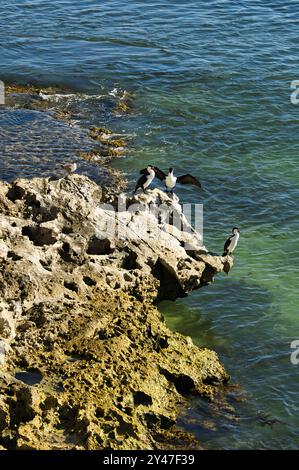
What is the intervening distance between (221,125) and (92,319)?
48.3ft

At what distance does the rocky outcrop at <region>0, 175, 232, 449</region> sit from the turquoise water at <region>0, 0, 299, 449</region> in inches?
36.4

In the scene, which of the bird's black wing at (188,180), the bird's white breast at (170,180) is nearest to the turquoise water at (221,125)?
the bird's black wing at (188,180)

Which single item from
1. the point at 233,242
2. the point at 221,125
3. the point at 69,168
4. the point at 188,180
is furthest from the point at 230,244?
the point at 221,125

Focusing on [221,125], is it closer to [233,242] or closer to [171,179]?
[171,179]

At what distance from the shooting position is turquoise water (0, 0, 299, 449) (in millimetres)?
15508

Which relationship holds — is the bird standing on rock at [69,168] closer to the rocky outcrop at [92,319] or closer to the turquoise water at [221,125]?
the turquoise water at [221,125]

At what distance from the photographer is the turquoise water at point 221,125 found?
15508 mm

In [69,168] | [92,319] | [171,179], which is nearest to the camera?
[92,319]

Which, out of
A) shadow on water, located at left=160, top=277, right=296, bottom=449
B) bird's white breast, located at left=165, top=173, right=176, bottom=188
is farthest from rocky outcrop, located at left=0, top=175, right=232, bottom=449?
bird's white breast, located at left=165, top=173, right=176, bottom=188

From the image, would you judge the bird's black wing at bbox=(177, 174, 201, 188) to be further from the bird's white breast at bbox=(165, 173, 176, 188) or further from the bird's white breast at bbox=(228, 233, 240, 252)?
the bird's white breast at bbox=(228, 233, 240, 252)

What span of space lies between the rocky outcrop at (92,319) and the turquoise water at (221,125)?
925 millimetres

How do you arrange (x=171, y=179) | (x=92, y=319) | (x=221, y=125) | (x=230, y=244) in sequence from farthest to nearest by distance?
(x=221, y=125) < (x=171, y=179) < (x=230, y=244) < (x=92, y=319)

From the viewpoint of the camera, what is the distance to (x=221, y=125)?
87.7 ft

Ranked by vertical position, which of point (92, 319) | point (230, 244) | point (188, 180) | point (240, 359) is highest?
point (92, 319)
